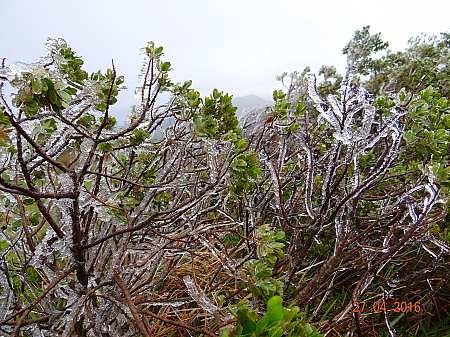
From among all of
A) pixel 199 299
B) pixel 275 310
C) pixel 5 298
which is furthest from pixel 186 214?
pixel 275 310

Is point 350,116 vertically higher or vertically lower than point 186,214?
higher

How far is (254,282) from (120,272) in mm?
446

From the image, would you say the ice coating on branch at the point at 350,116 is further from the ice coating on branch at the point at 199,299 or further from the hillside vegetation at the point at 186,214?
the ice coating on branch at the point at 199,299

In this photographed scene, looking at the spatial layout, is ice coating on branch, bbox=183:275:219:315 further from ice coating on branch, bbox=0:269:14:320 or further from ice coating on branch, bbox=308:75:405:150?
ice coating on branch, bbox=308:75:405:150
